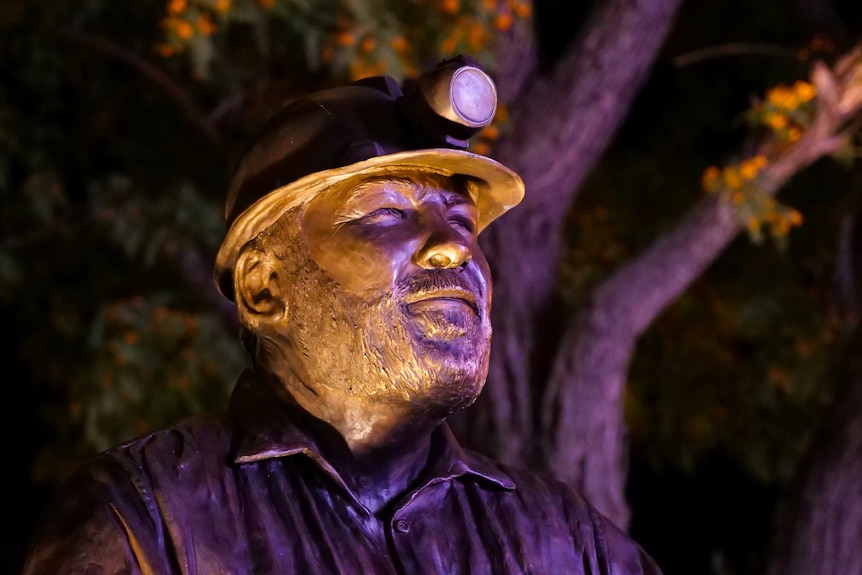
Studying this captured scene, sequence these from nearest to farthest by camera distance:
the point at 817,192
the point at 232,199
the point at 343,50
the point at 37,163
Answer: the point at 232,199 → the point at 343,50 → the point at 37,163 → the point at 817,192

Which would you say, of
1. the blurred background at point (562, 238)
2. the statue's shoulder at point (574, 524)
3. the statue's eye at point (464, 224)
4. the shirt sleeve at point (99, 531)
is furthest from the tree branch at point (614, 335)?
the shirt sleeve at point (99, 531)

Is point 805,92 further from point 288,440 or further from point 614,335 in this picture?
point 288,440

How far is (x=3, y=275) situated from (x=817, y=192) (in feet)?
15.2

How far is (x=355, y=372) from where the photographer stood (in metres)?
2.19

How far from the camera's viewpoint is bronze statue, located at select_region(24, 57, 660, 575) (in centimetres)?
209

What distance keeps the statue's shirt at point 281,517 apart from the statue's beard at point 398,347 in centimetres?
15

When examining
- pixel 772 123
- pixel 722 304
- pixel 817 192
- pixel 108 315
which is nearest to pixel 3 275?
pixel 108 315

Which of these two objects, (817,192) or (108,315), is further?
(817,192)

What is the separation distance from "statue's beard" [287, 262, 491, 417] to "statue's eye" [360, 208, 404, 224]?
13cm

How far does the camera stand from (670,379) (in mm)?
7543

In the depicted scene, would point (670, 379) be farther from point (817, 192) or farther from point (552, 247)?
point (552, 247)

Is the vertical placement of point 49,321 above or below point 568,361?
below

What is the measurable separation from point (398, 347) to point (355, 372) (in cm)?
10

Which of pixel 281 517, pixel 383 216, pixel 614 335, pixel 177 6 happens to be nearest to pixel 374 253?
pixel 383 216
